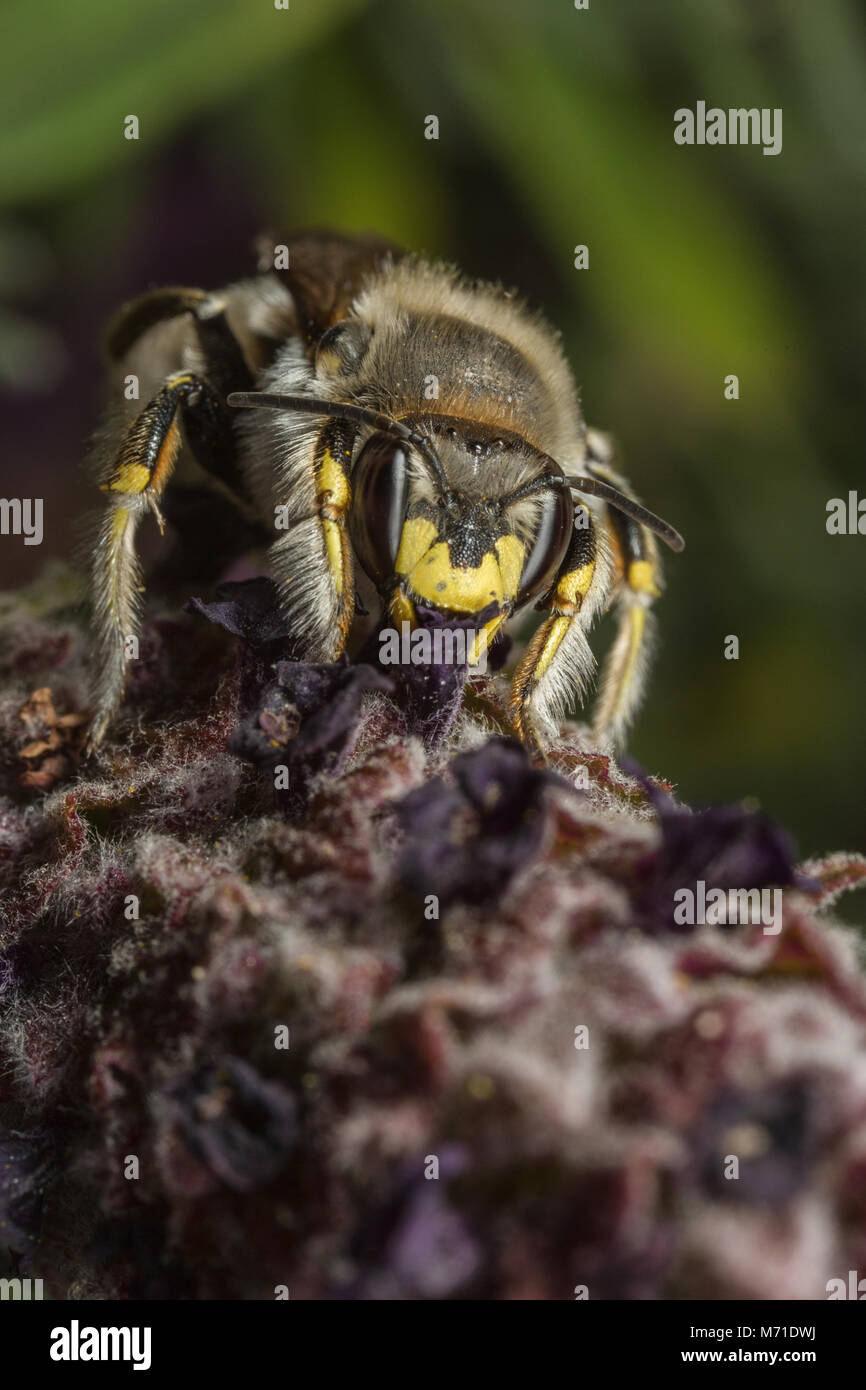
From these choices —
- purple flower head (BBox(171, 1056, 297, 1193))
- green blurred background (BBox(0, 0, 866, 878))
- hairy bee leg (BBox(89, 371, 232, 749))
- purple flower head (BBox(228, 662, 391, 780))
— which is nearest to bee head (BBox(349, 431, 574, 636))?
purple flower head (BBox(228, 662, 391, 780))

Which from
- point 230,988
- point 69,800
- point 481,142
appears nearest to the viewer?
point 230,988

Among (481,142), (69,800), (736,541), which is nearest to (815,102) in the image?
(481,142)

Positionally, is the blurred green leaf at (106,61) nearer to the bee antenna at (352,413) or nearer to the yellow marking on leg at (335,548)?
the bee antenna at (352,413)

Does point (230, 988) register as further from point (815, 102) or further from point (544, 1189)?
point (815, 102)
